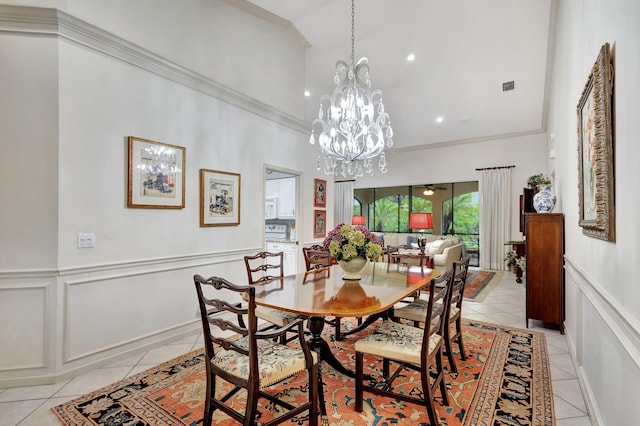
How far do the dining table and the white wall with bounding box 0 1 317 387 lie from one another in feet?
4.42

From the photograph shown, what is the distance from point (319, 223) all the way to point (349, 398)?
136 inches

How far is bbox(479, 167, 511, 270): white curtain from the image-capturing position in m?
7.44

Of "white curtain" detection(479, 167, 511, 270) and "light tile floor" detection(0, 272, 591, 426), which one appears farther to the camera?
"white curtain" detection(479, 167, 511, 270)

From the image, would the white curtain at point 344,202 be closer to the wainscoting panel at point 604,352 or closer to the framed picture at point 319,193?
the framed picture at point 319,193

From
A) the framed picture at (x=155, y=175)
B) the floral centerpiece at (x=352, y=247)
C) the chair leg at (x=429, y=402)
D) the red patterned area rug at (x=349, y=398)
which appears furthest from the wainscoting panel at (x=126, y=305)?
the chair leg at (x=429, y=402)

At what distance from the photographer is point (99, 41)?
2658mm

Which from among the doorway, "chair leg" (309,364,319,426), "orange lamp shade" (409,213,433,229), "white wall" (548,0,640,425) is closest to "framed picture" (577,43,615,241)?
"white wall" (548,0,640,425)

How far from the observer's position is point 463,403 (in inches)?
82.9

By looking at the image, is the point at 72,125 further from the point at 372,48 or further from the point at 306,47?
the point at 372,48

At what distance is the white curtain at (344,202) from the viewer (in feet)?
33.1

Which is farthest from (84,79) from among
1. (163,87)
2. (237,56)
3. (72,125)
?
(237,56)

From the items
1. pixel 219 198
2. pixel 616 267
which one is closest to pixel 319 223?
pixel 219 198

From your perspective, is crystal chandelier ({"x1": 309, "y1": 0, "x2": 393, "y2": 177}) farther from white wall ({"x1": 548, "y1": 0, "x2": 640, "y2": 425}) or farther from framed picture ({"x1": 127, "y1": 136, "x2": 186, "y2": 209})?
white wall ({"x1": 548, "y1": 0, "x2": 640, "y2": 425})

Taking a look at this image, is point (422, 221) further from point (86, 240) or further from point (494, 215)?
point (86, 240)
